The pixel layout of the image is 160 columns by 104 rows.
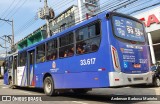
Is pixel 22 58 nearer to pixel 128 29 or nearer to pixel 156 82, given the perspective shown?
pixel 156 82

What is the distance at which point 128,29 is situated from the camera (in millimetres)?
10812

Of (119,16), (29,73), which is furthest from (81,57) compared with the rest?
(29,73)

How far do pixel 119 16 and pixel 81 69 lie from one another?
2536mm

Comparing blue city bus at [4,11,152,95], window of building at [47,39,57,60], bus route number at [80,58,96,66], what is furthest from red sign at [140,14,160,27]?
A: bus route number at [80,58,96,66]

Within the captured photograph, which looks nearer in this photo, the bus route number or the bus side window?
the bus route number

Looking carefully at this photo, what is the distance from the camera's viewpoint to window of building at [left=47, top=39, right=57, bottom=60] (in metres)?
13.5

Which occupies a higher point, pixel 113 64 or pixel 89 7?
pixel 89 7

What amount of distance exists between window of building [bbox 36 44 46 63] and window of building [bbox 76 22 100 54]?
12.5ft

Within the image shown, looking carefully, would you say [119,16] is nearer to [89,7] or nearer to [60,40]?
[60,40]

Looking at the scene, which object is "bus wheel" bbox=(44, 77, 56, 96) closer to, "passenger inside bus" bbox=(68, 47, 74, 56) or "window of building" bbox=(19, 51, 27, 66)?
"passenger inside bus" bbox=(68, 47, 74, 56)

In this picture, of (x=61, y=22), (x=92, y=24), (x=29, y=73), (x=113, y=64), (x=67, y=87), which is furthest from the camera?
(x=61, y=22)

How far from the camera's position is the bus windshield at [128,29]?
409 inches

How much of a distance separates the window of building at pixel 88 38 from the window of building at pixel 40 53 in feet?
12.5

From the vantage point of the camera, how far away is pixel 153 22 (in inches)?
872
